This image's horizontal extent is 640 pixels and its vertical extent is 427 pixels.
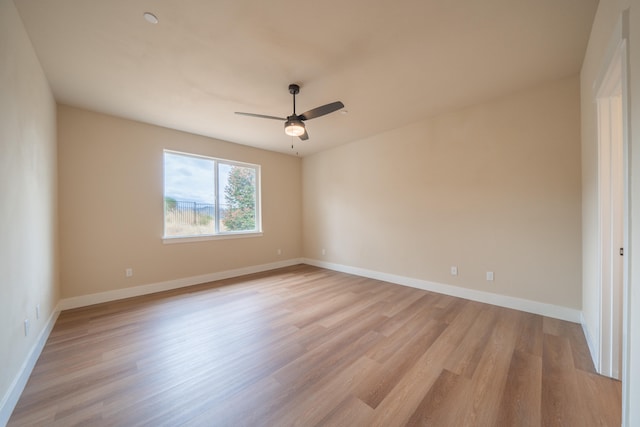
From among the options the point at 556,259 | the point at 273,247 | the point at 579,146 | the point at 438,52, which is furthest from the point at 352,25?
the point at 273,247

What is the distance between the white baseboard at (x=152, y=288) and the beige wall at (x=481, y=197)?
88.0 inches

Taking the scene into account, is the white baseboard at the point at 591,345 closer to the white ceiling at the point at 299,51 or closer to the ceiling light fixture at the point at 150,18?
the white ceiling at the point at 299,51

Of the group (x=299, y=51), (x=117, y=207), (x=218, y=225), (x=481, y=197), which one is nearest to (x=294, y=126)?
(x=299, y=51)

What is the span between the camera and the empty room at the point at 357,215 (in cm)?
160

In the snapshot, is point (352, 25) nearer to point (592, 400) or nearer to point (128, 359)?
point (592, 400)

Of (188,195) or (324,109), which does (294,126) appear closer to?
(324,109)

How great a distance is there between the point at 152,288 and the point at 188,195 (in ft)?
5.41

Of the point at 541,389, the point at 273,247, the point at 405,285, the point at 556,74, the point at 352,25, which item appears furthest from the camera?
the point at 273,247

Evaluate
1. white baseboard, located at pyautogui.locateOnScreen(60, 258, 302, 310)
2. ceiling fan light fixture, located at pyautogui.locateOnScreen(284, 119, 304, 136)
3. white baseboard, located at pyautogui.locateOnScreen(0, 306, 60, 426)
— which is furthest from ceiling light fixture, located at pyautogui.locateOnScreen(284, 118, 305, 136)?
white baseboard, located at pyautogui.locateOnScreen(60, 258, 302, 310)

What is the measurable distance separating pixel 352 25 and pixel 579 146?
2.79 metres

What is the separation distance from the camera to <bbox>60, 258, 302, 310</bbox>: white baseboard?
329 cm

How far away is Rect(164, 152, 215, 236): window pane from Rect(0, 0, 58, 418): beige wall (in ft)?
4.93

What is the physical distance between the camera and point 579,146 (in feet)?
8.64

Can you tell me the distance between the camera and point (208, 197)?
465 cm
